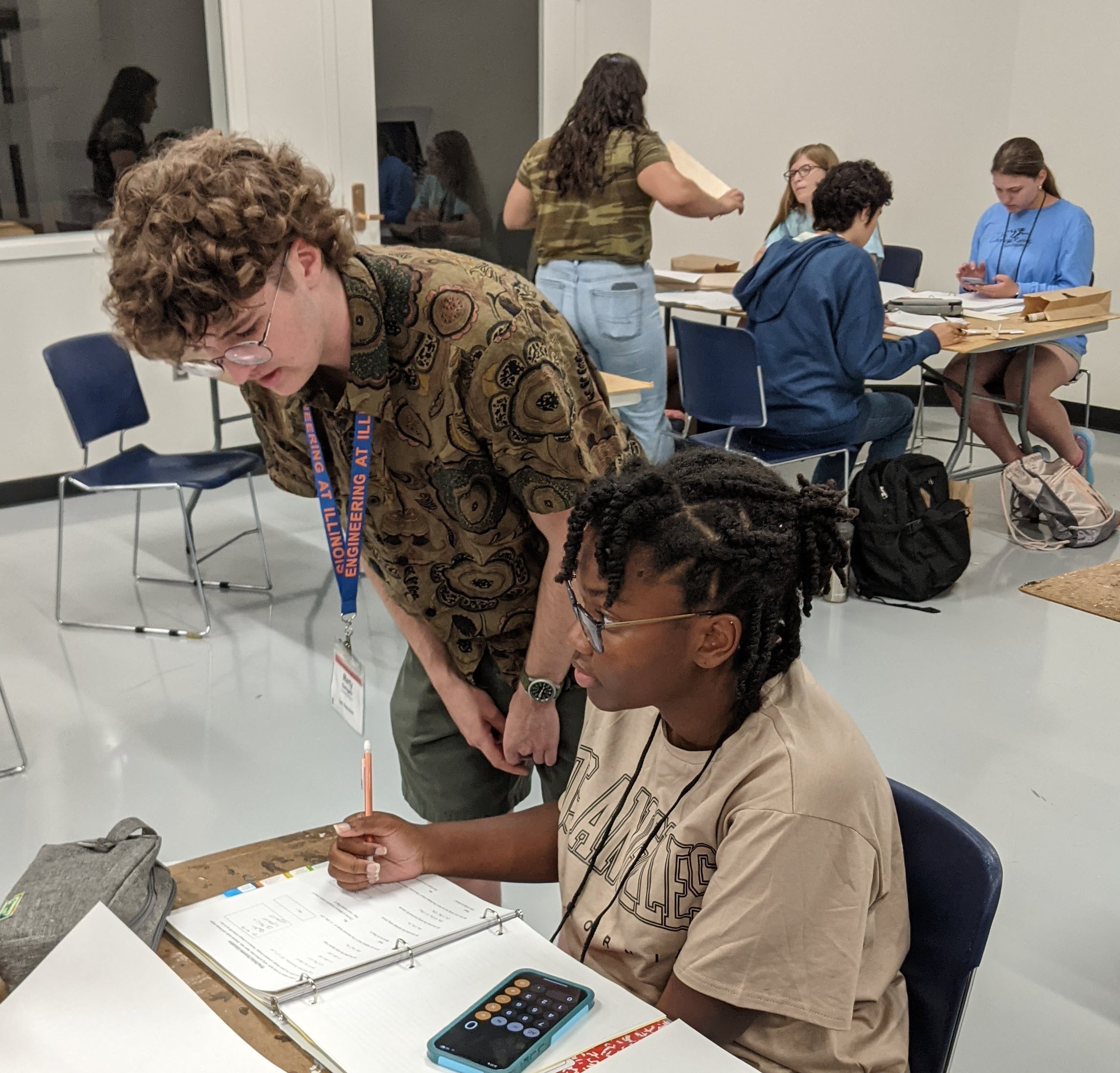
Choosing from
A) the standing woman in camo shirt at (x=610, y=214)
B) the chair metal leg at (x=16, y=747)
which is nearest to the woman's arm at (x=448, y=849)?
the chair metal leg at (x=16, y=747)

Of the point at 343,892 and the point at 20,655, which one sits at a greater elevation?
the point at 343,892

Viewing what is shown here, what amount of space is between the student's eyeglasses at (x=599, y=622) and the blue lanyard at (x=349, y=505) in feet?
1.08

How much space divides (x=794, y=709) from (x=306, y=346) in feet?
2.05

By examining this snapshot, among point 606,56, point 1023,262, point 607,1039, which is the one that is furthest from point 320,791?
point 1023,262

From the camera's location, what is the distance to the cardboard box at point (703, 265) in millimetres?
5648

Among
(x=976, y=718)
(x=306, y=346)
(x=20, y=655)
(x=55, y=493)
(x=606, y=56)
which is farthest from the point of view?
(x=55, y=493)

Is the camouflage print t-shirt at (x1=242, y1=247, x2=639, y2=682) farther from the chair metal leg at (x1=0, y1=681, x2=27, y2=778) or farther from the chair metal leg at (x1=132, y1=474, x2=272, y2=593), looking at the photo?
the chair metal leg at (x1=132, y1=474, x2=272, y2=593)

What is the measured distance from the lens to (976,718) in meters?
3.22

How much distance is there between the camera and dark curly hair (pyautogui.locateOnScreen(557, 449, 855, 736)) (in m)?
1.18

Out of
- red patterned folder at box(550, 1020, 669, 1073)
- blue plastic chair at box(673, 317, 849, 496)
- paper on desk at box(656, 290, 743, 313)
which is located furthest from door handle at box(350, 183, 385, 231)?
red patterned folder at box(550, 1020, 669, 1073)

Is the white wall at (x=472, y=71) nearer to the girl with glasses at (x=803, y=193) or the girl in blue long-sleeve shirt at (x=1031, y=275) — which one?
the girl with glasses at (x=803, y=193)

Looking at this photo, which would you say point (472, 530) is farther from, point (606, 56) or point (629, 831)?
point (606, 56)

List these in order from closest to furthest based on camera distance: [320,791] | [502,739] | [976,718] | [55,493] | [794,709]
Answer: [794,709], [502,739], [320,791], [976,718], [55,493]

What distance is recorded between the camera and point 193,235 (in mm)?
1190
